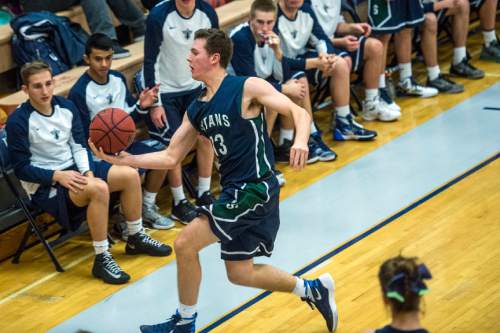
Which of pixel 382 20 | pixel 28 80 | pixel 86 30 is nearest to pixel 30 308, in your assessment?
pixel 28 80

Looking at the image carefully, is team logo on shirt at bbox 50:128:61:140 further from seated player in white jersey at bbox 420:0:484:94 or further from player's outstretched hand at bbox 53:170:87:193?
seated player in white jersey at bbox 420:0:484:94

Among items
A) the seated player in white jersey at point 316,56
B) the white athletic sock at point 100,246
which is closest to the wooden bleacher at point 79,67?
the seated player in white jersey at point 316,56

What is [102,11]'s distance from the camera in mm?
8648

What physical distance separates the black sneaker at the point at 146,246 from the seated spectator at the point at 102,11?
6.84 ft

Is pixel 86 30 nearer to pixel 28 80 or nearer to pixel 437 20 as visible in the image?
pixel 28 80

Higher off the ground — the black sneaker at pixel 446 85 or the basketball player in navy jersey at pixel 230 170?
the basketball player in navy jersey at pixel 230 170

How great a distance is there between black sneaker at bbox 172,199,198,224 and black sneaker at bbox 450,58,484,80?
393 cm

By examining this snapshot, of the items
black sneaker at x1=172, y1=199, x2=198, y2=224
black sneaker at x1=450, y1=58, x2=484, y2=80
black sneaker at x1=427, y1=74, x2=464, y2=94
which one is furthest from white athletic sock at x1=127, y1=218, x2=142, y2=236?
black sneaker at x1=450, y1=58, x2=484, y2=80

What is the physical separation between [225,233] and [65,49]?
3.67 metres

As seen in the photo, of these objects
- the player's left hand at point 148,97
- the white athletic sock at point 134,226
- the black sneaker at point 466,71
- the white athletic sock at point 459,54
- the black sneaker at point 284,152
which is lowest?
the black sneaker at point 466,71

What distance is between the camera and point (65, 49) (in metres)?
8.37

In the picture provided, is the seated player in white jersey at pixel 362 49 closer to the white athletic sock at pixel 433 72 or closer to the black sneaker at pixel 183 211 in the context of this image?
the white athletic sock at pixel 433 72

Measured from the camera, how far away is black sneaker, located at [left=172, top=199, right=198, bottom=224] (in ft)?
25.1

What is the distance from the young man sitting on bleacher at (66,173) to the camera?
6730mm
